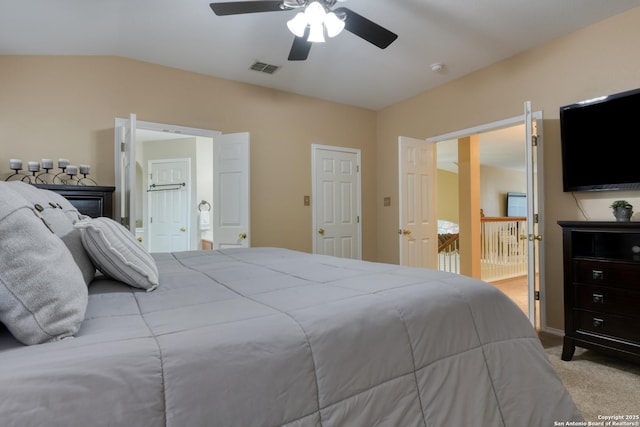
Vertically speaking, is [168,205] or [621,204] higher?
[168,205]

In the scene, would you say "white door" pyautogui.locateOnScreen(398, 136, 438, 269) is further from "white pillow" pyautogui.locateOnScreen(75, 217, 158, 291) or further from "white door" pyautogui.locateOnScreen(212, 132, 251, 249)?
"white pillow" pyautogui.locateOnScreen(75, 217, 158, 291)

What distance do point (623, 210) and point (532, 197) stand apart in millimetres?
586

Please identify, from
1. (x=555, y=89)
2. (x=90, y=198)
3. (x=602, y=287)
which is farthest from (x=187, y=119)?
(x=602, y=287)

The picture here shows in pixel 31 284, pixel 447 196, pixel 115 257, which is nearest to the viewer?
pixel 31 284

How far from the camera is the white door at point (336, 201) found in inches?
180

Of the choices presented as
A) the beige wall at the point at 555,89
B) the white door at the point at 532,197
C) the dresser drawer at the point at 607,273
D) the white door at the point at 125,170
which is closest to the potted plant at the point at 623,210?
the beige wall at the point at 555,89

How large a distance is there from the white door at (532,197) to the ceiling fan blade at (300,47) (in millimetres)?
1875

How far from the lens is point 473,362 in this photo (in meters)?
1.18

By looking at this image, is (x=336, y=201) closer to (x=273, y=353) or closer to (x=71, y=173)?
(x=71, y=173)

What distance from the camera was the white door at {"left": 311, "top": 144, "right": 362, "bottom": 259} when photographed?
180 inches

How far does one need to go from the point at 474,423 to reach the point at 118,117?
3740 mm

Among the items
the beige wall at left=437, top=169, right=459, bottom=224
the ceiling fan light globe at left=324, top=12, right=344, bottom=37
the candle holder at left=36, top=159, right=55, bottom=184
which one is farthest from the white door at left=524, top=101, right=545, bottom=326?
the beige wall at left=437, top=169, right=459, bottom=224

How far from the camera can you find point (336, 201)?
15.5ft

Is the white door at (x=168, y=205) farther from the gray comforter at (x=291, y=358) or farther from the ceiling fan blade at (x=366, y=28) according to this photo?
the gray comforter at (x=291, y=358)
